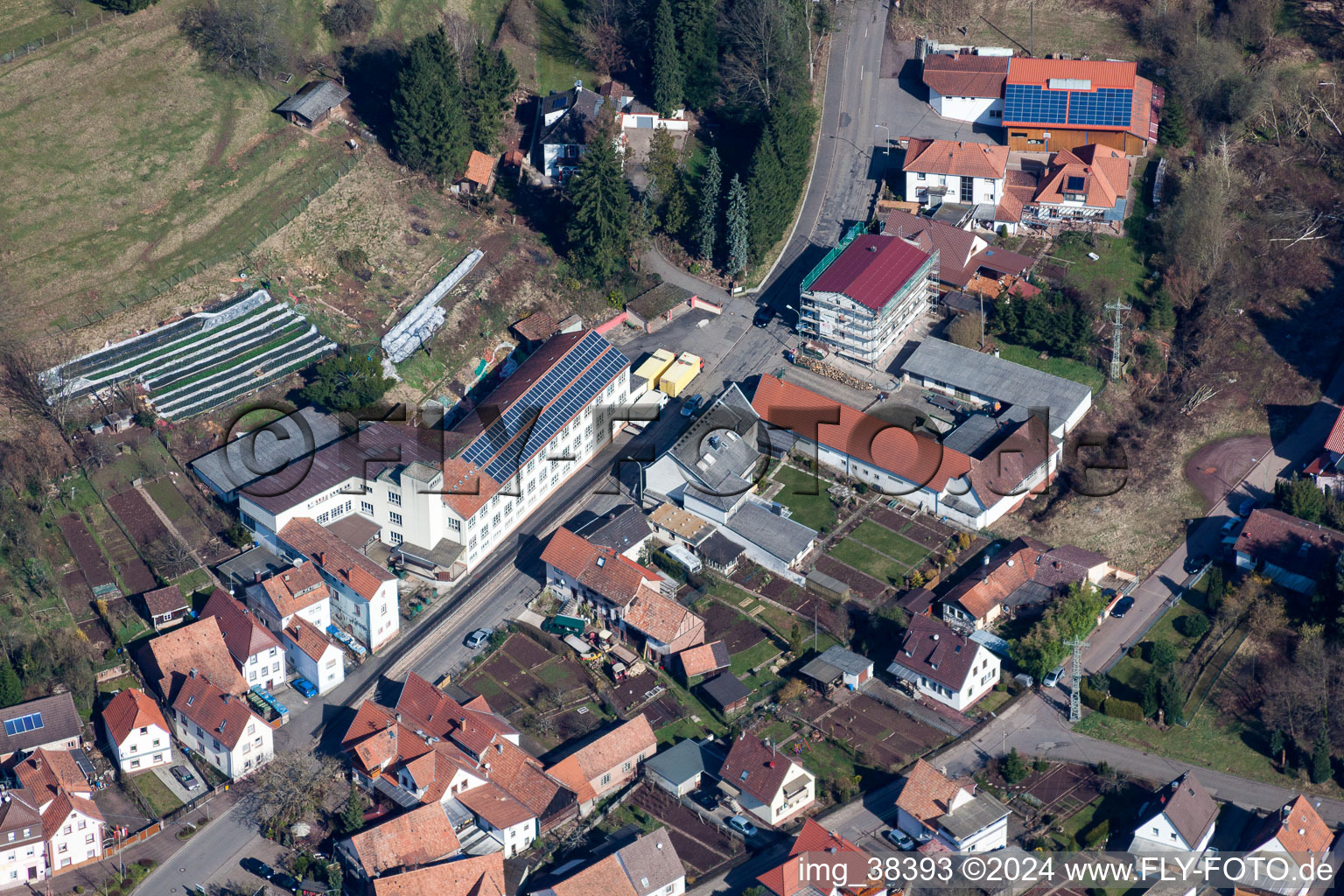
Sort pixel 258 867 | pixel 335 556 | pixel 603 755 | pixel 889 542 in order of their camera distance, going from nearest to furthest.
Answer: pixel 258 867
pixel 603 755
pixel 335 556
pixel 889 542

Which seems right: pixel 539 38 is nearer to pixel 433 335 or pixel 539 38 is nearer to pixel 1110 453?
pixel 433 335

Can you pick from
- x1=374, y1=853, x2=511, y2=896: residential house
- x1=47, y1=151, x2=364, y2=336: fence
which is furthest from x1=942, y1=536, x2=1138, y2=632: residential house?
x1=47, y1=151, x2=364, y2=336: fence

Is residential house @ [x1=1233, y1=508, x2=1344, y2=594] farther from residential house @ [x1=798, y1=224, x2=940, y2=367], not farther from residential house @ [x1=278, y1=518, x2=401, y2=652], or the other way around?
residential house @ [x1=278, y1=518, x2=401, y2=652]

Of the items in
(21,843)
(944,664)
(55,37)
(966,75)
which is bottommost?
(21,843)

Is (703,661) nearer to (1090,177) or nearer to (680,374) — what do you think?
(680,374)

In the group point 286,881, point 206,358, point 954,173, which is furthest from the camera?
point 954,173

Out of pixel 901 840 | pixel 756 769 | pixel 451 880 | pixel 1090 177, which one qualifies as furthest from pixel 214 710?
pixel 1090 177

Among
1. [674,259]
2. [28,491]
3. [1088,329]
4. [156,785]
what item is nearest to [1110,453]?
[1088,329]

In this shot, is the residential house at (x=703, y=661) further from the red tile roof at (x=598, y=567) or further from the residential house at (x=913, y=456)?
the residential house at (x=913, y=456)
